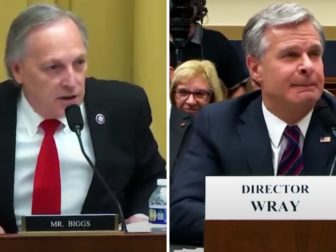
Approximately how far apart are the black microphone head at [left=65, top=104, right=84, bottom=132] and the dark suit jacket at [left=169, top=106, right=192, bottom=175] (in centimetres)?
29

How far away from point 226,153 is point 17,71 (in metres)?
0.70

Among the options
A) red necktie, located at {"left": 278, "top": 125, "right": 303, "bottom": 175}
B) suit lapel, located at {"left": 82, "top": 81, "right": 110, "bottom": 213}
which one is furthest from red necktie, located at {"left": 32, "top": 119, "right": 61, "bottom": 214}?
red necktie, located at {"left": 278, "top": 125, "right": 303, "bottom": 175}

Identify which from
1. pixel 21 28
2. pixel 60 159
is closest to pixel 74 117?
pixel 60 159

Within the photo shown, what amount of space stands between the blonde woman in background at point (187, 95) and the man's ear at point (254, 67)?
0.10 metres

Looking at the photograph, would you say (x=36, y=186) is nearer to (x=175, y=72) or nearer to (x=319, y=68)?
(x=175, y=72)

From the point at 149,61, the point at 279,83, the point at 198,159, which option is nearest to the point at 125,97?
the point at 149,61

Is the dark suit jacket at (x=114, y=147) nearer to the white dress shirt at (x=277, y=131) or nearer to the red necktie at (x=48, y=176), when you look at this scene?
the red necktie at (x=48, y=176)

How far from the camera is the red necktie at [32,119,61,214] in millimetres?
2564

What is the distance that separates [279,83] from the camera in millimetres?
2586

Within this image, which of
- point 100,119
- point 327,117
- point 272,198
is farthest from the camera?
point 100,119

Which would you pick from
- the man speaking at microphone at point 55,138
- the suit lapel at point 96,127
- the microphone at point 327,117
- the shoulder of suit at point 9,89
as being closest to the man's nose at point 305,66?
the microphone at point 327,117

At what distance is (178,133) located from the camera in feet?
8.70

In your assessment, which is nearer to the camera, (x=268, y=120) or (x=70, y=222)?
(x=70, y=222)

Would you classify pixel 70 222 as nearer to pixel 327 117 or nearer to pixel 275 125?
pixel 275 125
